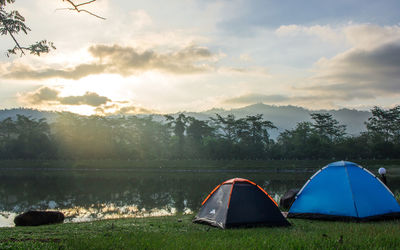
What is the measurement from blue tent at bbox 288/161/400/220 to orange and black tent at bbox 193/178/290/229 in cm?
175

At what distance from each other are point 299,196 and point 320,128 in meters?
80.1

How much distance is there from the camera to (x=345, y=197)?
1140 centimetres

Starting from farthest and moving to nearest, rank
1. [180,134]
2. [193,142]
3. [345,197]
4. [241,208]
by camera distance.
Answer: [180,134] → [193,142] → [345,197] → [241,208]

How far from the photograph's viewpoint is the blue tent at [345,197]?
36.7 feet

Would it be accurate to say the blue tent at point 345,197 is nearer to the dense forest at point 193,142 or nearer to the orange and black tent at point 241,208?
the orange and black tent at point 241,208

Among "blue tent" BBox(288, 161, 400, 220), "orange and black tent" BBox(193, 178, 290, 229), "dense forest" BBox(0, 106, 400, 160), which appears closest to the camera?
"orange and black tent" BBox(193, 178, 290, 229)

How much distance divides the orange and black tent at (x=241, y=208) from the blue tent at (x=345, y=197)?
5.75ft

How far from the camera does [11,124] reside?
8994cm

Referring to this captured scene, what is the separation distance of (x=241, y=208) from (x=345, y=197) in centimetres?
363

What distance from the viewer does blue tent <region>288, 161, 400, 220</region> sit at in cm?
1120

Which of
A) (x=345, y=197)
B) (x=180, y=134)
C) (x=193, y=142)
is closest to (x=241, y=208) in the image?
(x=345, y=197)

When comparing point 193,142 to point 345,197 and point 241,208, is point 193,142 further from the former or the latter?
point 241,208

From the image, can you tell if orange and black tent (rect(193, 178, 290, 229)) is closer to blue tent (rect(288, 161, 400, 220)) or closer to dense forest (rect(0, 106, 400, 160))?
blue tent (rect(288, 161, 400, 220))

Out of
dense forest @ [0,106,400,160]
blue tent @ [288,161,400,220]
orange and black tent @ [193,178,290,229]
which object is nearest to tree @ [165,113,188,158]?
dense forest @ [0,106,400,160]
